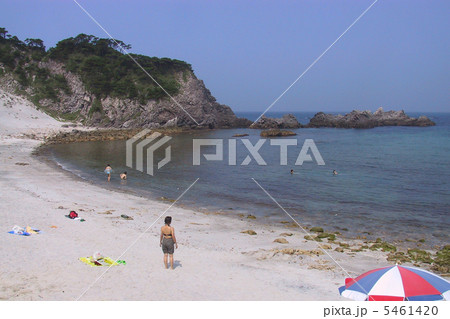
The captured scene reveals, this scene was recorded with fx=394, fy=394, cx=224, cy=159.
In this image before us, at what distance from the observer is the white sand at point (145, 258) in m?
9.05

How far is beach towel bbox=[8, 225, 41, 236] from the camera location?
12.5 metres

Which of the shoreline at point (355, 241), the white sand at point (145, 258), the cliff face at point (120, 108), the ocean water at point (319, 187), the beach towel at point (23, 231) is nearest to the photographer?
the white sand at point (145, 258)

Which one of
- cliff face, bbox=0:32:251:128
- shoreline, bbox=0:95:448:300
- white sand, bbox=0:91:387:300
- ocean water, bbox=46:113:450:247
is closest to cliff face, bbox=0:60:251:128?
cliff face, bbox=0:32:251:128

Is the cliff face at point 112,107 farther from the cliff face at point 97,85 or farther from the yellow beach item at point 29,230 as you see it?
the yellow beach item at point 29,230

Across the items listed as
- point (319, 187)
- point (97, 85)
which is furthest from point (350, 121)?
point (319, 187)

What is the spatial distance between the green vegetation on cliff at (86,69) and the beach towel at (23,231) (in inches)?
2566

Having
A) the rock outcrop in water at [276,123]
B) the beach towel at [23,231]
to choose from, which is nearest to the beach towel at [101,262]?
the beach towel at [23,231]

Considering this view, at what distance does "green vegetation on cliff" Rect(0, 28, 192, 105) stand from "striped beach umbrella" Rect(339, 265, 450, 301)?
73226mm

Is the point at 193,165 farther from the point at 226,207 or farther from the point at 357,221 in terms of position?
the point at 357,221

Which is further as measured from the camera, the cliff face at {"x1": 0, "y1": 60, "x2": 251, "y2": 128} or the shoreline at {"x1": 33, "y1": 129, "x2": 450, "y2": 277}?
the cliff face at {"x1": 0, "y1": 60, "x2": 251, "y2": 128}

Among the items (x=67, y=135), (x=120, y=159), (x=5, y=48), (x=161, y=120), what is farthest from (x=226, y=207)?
(x=5, y=48)


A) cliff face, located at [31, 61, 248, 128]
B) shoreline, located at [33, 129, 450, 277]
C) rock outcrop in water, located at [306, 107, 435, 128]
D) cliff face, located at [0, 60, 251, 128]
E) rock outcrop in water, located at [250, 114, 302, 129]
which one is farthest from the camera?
rock outcrop in water, located at [306, 107, 435, 128]

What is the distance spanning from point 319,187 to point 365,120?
86.3 metres

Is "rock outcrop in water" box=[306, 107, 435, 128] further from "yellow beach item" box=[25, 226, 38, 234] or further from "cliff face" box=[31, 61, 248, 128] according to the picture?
"yellow beach item" box=[25, 226, 38, 234]
